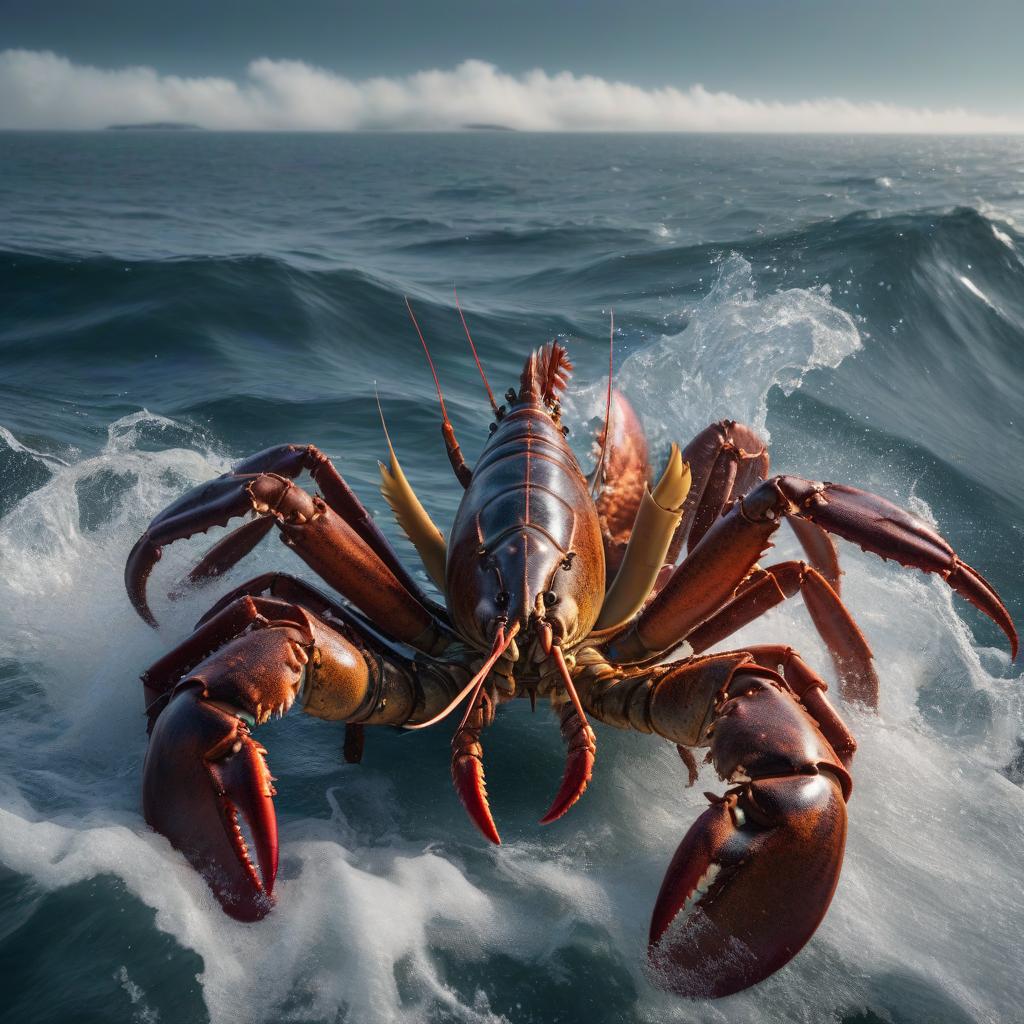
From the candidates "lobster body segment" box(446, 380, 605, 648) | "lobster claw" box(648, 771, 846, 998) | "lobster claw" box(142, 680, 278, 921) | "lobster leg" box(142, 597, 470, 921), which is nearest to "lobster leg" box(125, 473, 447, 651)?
"lobster body segment" box(446, 380, 605, 648)

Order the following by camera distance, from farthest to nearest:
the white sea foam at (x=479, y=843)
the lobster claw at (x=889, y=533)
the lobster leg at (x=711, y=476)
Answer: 1. the lobster leg at (x=711, y=476)
2. the lobster claw at (x=889, y=533)
3. the white sea foam at (x=479, y=843)

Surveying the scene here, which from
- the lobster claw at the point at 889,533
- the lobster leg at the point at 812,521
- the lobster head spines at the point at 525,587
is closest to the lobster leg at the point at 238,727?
the lobster head spines at the point at 525,587

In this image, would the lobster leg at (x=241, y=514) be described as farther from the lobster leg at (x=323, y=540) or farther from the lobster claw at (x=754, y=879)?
the lobster claw at (x=754, y=879)

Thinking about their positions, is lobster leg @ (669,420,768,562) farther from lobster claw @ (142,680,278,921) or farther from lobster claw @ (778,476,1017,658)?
lobster claw @ (142,680,278,921)

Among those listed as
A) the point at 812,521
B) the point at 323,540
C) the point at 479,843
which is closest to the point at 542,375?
the point at 323,540

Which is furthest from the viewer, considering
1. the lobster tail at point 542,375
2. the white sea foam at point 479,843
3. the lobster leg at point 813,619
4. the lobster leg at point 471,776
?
the lobster tail at point 542,375

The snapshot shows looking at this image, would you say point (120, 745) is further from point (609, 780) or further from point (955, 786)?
point (955, 786)

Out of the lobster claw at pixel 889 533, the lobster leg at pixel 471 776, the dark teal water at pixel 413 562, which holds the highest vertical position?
the lobster claw at pixel 889 533
